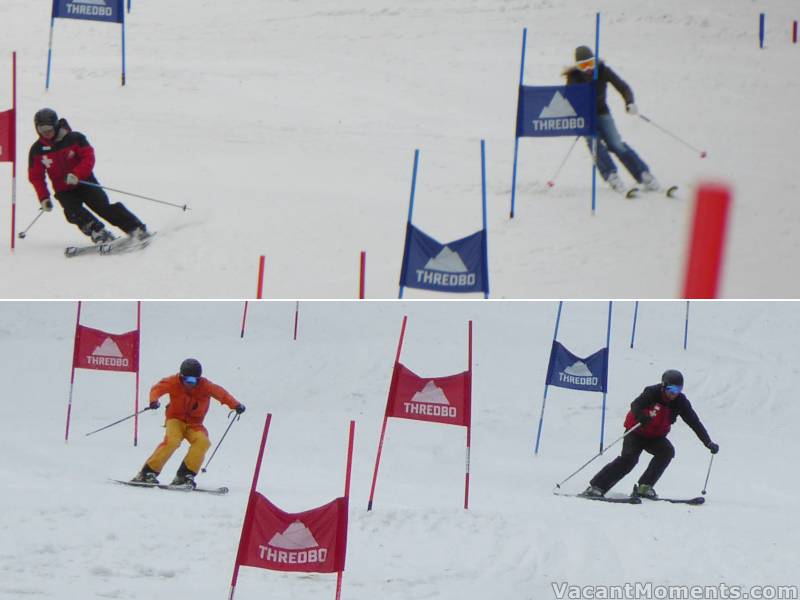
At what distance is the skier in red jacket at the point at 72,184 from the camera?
5945mm

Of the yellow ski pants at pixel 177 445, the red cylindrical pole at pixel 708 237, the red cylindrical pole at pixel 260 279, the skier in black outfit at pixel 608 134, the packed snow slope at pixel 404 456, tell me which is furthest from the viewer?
the skier in black outfit at pixel 608 134

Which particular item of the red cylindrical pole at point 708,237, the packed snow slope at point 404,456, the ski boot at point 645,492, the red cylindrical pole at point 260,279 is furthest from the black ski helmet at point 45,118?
the red cylindrical pole at point 708,237

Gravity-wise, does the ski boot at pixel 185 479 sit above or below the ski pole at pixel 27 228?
below

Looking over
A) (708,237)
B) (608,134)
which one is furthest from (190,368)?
(708,237)

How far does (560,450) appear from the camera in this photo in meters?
8.27

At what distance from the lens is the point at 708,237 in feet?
3.95

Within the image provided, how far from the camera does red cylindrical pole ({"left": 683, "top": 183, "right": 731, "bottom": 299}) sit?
3.93 feet

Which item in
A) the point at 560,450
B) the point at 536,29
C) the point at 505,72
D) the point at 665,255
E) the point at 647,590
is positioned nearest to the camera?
the point at 647,590

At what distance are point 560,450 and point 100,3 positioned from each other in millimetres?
4944

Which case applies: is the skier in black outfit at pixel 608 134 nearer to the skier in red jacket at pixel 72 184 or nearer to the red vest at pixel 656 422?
the red vest at pixel 656 422

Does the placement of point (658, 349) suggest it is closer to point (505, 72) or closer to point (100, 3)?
point (505, 72)

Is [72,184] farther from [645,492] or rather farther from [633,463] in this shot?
[645,492]

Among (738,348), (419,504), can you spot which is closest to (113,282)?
(419,504)

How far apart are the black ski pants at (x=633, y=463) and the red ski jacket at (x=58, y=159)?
336 centimetres
